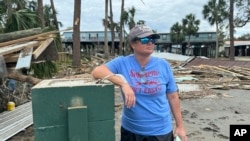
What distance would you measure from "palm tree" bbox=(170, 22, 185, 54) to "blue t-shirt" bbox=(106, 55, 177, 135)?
59331mm

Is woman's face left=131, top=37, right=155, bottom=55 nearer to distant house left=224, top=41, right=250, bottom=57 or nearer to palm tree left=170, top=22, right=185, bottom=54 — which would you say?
distant house left=224, top=41, right=250, bottom=57

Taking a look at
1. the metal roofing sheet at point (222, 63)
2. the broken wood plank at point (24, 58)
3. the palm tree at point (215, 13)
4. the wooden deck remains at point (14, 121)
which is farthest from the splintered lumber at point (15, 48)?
the palm tree at point (215, 13)

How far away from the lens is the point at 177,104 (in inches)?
107

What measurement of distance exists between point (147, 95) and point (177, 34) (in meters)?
60.9

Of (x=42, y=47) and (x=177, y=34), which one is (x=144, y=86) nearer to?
(x=42, y=47)

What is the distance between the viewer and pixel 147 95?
2492mm

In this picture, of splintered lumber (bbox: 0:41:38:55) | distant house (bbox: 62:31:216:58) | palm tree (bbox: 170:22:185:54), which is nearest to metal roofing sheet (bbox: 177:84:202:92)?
splintered lumber (bbox: 0:41:38:55)

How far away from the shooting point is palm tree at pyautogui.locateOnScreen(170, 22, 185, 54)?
6100cm

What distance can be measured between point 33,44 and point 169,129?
8.99 feet

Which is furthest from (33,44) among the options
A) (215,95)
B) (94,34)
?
(94,34)

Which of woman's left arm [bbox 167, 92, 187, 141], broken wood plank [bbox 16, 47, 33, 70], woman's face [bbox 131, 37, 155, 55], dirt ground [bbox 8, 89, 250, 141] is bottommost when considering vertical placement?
dirt ground [bbox 8, 89, 250, 141]

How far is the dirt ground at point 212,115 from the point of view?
5855mm

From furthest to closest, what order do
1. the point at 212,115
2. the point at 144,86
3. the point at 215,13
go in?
the point at 215,13, the point at 212,115, the point at 144,86

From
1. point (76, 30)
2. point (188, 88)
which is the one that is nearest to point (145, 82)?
point (188, 88)
